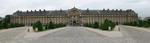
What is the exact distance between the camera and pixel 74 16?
126 m

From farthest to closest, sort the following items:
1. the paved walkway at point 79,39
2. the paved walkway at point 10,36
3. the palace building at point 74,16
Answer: the palace building at point 74,16, the paved walkway at point 10,36, the paved walkway at point 79,39

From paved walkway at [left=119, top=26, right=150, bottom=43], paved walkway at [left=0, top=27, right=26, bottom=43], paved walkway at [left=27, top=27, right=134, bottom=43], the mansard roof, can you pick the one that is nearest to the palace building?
the mansard roof

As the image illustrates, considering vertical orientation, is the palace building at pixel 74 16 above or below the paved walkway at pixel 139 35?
above

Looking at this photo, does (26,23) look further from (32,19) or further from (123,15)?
(123,15)

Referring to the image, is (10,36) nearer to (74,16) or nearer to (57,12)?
(74,16)

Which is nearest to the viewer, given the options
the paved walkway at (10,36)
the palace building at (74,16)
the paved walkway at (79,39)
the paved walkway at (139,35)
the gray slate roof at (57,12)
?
the paved walkway at (79,39)

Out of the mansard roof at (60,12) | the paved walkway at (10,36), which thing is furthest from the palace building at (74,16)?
the paved walkway at (10,36)

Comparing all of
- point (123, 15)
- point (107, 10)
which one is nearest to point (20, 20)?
point (107, 10)

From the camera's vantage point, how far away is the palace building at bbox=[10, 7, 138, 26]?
412ft

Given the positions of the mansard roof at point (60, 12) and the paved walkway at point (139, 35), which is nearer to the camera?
the paved walkway at point (139, 35)

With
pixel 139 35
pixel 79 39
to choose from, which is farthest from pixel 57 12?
pixel 79 39

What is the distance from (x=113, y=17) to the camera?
5079 inches

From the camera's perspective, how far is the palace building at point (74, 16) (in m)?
126

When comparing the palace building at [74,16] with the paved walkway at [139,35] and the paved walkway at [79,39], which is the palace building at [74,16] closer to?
the paved walkway at [139,35]
